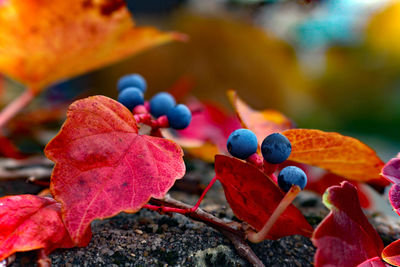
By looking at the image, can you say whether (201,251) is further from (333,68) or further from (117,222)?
(333,68)

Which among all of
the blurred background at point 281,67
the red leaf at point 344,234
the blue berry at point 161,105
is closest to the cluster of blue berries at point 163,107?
the blue berry at point 161,105

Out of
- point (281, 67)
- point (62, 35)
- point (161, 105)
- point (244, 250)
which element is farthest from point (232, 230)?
point (281, 67)

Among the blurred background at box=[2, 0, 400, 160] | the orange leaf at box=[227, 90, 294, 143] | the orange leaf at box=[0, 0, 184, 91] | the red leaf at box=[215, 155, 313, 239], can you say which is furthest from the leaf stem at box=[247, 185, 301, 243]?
the blurred background at box=[2, 0, 400, 160]

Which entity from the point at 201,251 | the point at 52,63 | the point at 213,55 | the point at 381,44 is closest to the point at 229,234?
the point at 201,251

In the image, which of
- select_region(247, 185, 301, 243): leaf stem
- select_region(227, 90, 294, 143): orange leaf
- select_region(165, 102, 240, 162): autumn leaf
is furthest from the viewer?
select_region(165, 102, 240, 162): autumn leaf

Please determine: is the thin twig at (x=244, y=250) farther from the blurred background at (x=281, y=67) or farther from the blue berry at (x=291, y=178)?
the blurred background at (x=281, y=67)

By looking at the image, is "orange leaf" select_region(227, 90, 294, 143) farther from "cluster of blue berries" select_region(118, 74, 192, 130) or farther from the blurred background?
the blurred background

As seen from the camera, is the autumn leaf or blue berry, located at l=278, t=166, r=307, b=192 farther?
the autumn leaf
